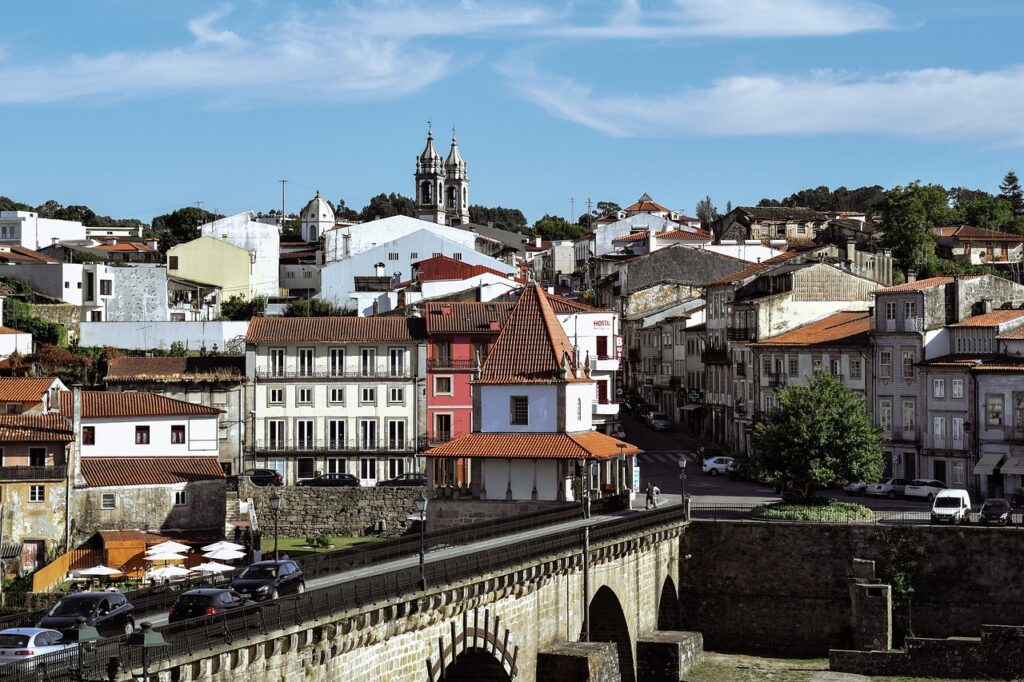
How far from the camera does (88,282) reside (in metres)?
113

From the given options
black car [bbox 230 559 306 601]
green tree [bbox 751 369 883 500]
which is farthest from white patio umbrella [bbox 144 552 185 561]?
black car [bbox 230 559 306 601]

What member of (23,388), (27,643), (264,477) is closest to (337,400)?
(264,477)

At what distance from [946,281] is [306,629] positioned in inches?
2256

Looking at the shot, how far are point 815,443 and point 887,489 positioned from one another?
8.94 m

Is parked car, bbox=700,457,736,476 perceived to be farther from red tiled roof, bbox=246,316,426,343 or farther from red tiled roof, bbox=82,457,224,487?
red tiled roof, bbox=82,457,224,487

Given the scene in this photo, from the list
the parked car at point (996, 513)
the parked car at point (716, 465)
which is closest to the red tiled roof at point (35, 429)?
the parked car at point (716, 465)

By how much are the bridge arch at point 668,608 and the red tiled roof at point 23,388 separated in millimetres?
30235

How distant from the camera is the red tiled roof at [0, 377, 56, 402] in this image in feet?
248

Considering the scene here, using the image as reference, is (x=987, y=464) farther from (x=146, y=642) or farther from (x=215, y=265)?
(x=215, y=265)

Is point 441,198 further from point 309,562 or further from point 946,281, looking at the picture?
point 309,562

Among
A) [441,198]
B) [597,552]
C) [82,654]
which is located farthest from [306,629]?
[441,198]

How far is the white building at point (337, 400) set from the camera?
87.8 metres

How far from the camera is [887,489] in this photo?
76.1 metres

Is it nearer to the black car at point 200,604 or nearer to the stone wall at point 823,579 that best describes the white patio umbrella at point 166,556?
the stone wall at point 823,579
